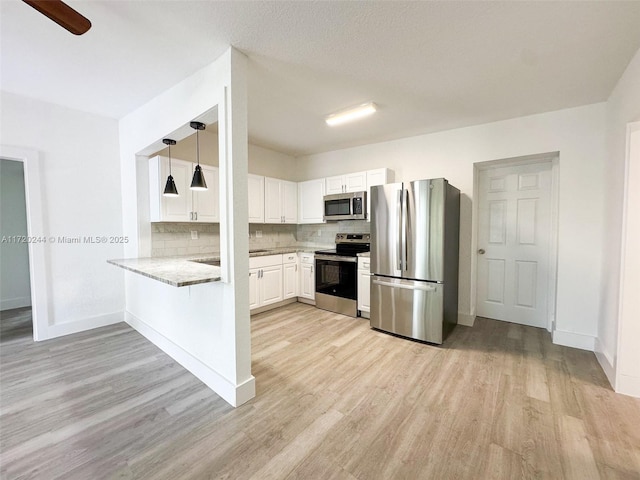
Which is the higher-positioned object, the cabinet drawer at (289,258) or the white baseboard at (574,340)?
the cabinet drawer at (289,258)

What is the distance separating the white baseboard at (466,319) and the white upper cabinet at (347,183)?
86.6 inches

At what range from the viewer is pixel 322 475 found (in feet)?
4.64

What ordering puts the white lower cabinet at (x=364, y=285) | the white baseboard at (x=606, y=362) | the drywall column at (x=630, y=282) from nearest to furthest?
the drywall column at (x=630, y=282)
the white baseboard at (x=606, y=362)
the white lower cabinet at (x=364, y=285)

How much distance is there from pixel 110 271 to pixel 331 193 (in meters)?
3.25

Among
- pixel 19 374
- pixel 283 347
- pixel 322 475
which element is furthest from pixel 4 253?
pixel 322 475

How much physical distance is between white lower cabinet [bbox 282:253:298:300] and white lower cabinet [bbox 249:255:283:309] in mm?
83

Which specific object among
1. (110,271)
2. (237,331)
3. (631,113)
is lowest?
(237,331)

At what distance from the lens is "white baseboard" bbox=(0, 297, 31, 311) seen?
4059 mm

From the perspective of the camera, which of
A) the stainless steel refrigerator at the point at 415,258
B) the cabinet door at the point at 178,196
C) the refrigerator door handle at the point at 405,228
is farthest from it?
A: the cabinet door at the point at 178,196

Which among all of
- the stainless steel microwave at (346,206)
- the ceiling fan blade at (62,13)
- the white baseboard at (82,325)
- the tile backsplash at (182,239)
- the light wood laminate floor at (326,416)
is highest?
the ceiling fan blade at (62,13)

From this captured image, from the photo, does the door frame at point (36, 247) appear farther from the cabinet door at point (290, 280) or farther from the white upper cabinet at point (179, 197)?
the cabinet door at point (290, 280)

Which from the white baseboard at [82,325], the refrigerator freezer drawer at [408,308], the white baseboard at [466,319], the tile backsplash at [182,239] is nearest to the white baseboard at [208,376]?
the white baseboard at [82,325]

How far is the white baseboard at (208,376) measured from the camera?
198 cm

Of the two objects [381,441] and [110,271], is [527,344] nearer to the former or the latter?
[381,441]
